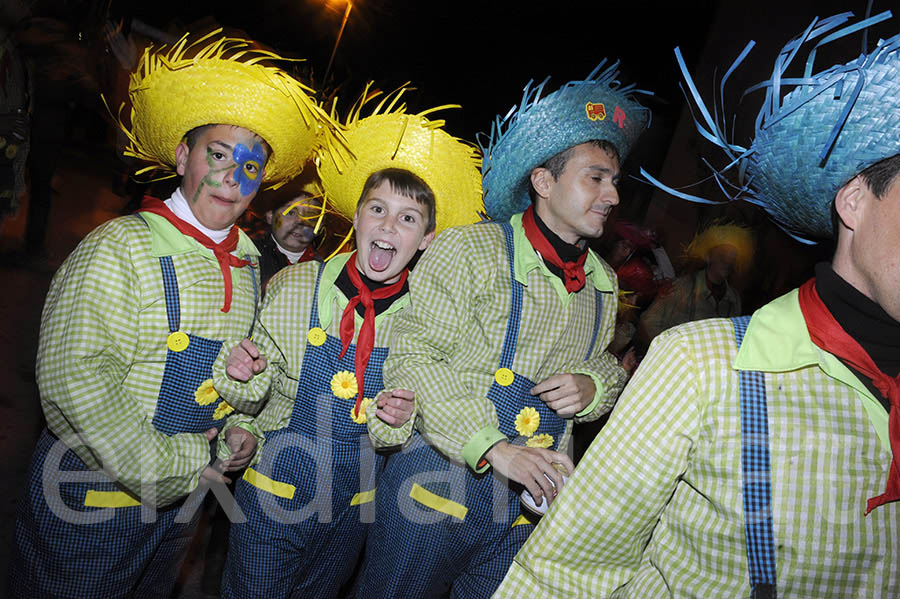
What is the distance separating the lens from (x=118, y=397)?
190 centimetres

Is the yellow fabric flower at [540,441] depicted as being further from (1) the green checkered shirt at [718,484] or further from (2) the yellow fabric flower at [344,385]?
(1) the green checkered shirt at [718,484]

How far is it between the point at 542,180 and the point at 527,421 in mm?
867

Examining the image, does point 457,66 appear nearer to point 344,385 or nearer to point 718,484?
point 344,385

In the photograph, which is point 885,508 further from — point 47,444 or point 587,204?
point 47,444

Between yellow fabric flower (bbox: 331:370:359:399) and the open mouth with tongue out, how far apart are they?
0.40 m

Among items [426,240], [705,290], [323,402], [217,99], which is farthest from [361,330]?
[705,290]

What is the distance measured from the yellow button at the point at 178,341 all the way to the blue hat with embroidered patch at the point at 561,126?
1254mm

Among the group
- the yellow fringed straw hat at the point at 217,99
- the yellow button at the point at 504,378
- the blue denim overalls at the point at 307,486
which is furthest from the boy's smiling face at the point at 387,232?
the yellow button at the point at 504,378

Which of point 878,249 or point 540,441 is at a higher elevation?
point 878,249

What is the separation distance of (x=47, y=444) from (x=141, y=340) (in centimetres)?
45

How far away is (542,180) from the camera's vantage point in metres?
2.32

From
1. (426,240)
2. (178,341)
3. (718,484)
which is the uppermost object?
(426,240)

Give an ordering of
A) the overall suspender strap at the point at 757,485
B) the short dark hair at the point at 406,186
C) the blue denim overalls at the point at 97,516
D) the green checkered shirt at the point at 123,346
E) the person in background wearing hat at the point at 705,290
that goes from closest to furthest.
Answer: the overall suspender strap at the point at 757,485 → the green checkered shirt at the point at 123,346 → the blue denim overalls at the point at 97,516 → the short dark hair at the point at 406,186 → the person in background wearing hat at the point at 705,290

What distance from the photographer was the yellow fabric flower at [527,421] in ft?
6.88
